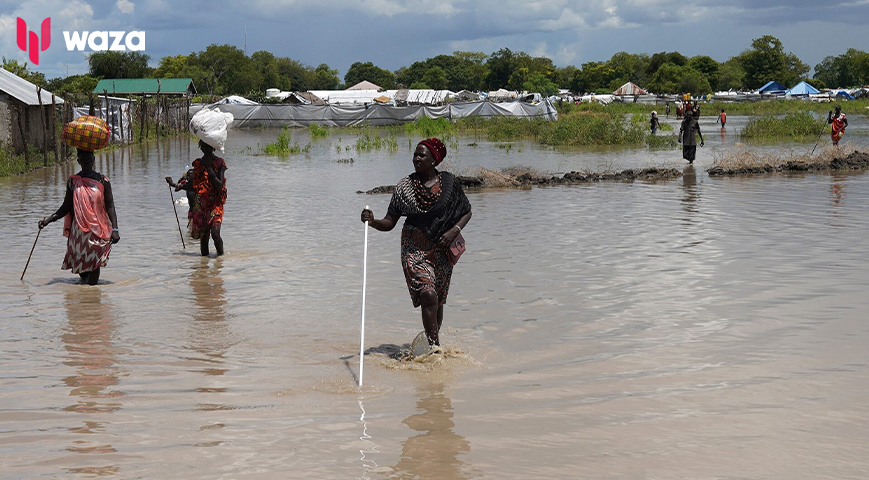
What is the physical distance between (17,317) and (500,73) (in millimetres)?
155009

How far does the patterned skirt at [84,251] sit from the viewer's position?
8.95m

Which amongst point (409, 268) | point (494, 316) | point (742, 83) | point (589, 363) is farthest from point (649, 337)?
point (742, 83)

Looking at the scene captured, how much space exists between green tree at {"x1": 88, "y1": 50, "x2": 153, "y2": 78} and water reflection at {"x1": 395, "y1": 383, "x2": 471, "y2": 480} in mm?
97857

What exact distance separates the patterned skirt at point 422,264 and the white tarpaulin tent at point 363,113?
48.2m

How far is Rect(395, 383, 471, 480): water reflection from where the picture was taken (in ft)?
14.9

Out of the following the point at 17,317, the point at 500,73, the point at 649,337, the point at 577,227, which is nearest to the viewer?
the point at 649,337

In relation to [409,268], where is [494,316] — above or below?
below

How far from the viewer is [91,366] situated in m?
6.45

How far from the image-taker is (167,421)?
5211mm

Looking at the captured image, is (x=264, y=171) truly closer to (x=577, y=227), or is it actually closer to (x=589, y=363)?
(x=577, y=227)

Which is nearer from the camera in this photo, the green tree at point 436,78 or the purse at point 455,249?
the purse at point 455,249

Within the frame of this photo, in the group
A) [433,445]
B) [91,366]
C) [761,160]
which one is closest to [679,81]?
[761,160]

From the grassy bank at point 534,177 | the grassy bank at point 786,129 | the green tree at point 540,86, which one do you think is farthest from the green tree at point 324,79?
the grassy bank at point 534,177

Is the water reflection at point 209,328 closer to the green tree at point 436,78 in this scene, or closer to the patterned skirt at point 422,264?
the patterned skirt at point 422,264
